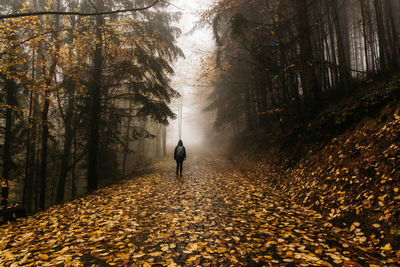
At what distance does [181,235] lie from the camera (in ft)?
13.0

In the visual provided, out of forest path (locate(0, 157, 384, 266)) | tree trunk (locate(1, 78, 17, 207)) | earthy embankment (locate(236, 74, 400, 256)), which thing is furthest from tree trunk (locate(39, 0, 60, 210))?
earthy embankment (locate(236, 74, 400, 256))

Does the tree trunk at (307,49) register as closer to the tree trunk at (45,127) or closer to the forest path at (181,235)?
the forest path at (181,235)

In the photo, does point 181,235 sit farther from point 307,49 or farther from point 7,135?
point 7,135

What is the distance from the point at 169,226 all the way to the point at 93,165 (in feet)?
22.6

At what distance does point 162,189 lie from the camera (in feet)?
25.3

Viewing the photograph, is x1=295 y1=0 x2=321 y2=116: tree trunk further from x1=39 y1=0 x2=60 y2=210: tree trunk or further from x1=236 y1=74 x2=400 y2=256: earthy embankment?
x1=39 y1=0 x2=60 y2=210: tree trunk

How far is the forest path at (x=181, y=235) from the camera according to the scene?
317cm

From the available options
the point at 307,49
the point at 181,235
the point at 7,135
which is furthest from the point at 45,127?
the point at 307,49

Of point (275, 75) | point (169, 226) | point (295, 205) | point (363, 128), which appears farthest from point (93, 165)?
point (363, 128)

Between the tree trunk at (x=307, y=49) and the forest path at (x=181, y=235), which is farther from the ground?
the tree trunk at (x=307, y=49)

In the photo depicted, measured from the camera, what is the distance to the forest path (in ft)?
10.4

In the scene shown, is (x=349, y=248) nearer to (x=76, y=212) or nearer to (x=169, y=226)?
(x=169, y=226)

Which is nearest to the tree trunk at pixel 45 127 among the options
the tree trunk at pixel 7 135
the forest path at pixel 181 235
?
the tree trunk at pixel 7 135

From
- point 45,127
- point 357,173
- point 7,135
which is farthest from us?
point 7,135
